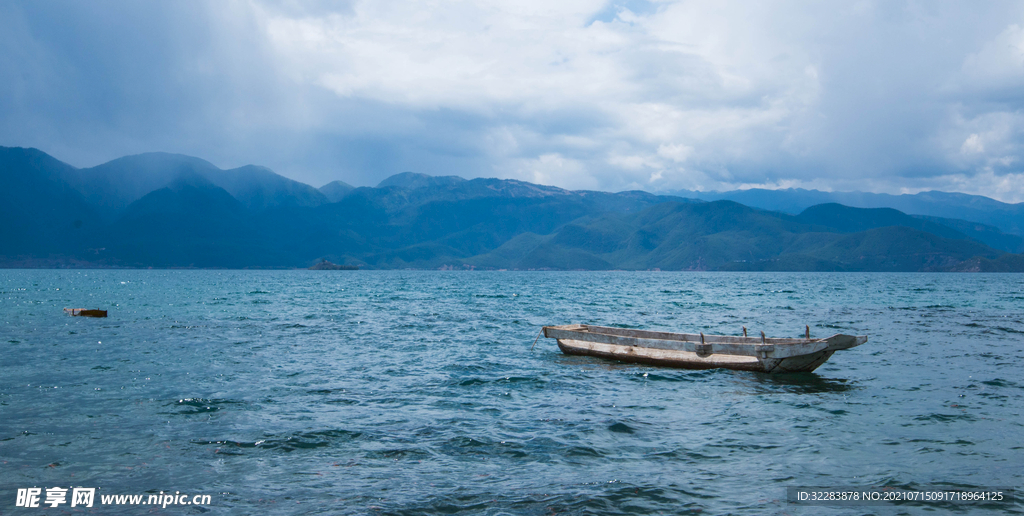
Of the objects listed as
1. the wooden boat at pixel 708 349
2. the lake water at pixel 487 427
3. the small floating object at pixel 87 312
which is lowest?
the small floating object at pixel 87 312

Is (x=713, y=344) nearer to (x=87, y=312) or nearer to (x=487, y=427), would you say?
(x=487, y=427)

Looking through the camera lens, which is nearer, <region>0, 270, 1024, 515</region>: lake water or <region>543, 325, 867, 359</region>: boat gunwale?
<region>0, 270, 1024, 515</region>: lake water

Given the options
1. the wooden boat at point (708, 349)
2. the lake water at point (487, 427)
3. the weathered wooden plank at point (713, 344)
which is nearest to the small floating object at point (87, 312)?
the lake water at point (487, 427)

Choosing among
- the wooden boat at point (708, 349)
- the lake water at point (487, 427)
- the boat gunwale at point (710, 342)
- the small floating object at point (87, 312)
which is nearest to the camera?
the lake water at point (487, 427)

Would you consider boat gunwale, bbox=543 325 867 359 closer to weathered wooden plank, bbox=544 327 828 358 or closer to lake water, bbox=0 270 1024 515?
weathered wooden plank, bbox=544 327 828 358

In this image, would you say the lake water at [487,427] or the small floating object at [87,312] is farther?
the small floating object at [87,312]

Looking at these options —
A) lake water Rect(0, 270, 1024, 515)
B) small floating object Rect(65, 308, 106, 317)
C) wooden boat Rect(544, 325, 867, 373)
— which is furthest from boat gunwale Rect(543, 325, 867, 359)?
small floating object Rect(65, 308, 106, 317)

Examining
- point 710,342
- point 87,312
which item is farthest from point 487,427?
point 87,312

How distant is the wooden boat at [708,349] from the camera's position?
2220 cm

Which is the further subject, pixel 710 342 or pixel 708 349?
pixel 710 342

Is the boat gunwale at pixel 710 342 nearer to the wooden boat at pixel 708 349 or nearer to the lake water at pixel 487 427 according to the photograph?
the wooden boat at pixel 708 349

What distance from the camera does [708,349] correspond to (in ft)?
79.0

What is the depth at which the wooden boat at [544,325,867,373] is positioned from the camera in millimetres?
22203

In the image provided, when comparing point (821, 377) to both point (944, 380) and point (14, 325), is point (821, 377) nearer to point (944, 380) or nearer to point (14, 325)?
point (944, 380)
